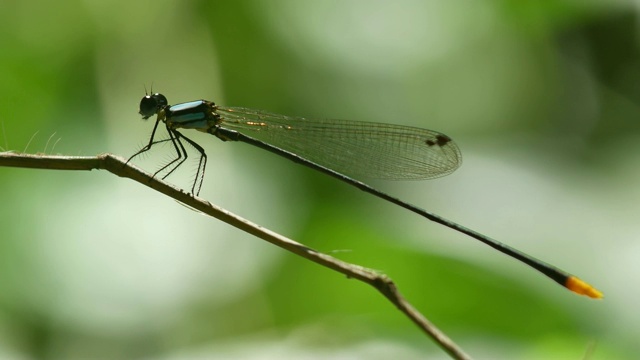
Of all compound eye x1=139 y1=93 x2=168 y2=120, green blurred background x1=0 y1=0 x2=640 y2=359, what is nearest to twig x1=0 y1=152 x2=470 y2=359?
green blurred background x1=0 y1=0 x2=640 y2=359

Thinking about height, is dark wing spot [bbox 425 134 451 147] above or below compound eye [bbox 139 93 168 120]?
above

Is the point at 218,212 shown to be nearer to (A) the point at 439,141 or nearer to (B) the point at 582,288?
(B) the point at 582,288

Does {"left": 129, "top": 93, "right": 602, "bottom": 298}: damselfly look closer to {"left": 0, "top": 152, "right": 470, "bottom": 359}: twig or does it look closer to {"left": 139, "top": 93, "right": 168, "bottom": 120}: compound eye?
{"left": 139, "top": 93, "right": 168, "bottom": 120}: compound eye

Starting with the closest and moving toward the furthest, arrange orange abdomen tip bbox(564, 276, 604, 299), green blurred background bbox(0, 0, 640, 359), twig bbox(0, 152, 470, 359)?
1. twig bbox(0, 152, 470, 359)
2. orange abdomen tip bbox(564, 276, 604, 299)
3. green blurred background bbox(0, 0, 640, 359)

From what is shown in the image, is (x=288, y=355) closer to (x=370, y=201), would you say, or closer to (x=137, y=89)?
(x=370, y=201)

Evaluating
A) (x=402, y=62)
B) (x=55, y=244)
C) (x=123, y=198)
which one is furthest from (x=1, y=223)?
(x=402, y=62)

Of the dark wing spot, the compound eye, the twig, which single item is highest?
the dark wing spot

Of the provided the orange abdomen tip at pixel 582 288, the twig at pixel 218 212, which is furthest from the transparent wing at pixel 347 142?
the twig at pixel 218 212
